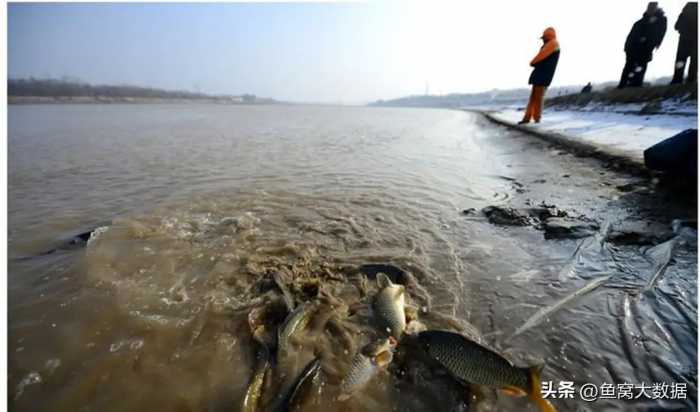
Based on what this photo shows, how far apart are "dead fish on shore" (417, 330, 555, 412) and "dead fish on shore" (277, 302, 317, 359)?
0.92m

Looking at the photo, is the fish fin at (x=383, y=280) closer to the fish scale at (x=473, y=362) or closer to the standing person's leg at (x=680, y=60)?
the fish scale at (x=473, y=362)

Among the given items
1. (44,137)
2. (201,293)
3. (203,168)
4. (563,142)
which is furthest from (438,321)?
(44,137)

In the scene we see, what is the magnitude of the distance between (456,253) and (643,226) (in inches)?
91.5

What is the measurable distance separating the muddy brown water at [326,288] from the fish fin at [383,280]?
9 cm

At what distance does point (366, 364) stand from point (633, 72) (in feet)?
62.9

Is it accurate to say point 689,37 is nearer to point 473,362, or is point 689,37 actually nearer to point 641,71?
point 641,71

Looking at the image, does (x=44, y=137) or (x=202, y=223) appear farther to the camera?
(x=44, y=137)

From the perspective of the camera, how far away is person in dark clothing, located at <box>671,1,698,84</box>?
408 inches

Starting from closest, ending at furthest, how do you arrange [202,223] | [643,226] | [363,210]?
1. [643,226]
2. [202,223]
3. [363,210]

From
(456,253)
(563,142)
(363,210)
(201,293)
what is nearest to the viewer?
(201,293)

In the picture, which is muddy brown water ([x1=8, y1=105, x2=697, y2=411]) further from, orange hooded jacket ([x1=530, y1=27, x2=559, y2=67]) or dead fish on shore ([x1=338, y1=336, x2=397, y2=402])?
orange hooded jacket ([x1=530, y1=27, x2=559, y2=67])

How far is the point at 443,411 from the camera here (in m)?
1.71

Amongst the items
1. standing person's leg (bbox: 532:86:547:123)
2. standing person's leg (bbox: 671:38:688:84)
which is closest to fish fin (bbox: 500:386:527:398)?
standing person's leg (bbox: 532:86:547:123)

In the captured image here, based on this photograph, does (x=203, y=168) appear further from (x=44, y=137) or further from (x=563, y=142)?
(x=44, y=137)
